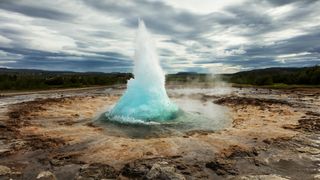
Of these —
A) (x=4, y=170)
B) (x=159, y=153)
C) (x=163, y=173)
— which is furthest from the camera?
(x=159, y=153)

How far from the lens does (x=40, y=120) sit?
2034 centimetres

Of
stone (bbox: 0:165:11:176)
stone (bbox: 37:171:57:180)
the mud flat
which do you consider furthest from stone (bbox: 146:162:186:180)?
stone (bbox: 0:165:11:176)

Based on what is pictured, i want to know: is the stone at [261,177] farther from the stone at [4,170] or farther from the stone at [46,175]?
the stone at [4,170]

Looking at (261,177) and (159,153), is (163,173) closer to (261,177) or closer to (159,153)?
(159,153)

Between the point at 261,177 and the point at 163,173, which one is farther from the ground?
the point at 163,173

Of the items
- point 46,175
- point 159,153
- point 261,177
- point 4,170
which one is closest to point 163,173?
point 159,153

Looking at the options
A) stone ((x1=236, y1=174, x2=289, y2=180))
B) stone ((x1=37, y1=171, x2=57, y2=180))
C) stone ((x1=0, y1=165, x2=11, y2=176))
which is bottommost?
stone ((x1=236, y1=174, x2=289, y2=180))

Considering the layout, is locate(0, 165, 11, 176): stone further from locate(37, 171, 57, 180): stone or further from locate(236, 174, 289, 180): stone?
locate(236, 174, 289, 180): stone

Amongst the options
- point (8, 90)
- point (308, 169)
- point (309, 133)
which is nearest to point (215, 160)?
point (308, 169)

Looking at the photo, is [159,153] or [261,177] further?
[159,153]

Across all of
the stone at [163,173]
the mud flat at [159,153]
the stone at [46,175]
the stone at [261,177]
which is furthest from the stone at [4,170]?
the stone at [261,177]

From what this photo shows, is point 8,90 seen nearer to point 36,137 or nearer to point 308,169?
point 36,137

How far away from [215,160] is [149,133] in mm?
4854

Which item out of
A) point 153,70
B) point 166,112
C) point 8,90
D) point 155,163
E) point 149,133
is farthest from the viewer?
point 8,90
